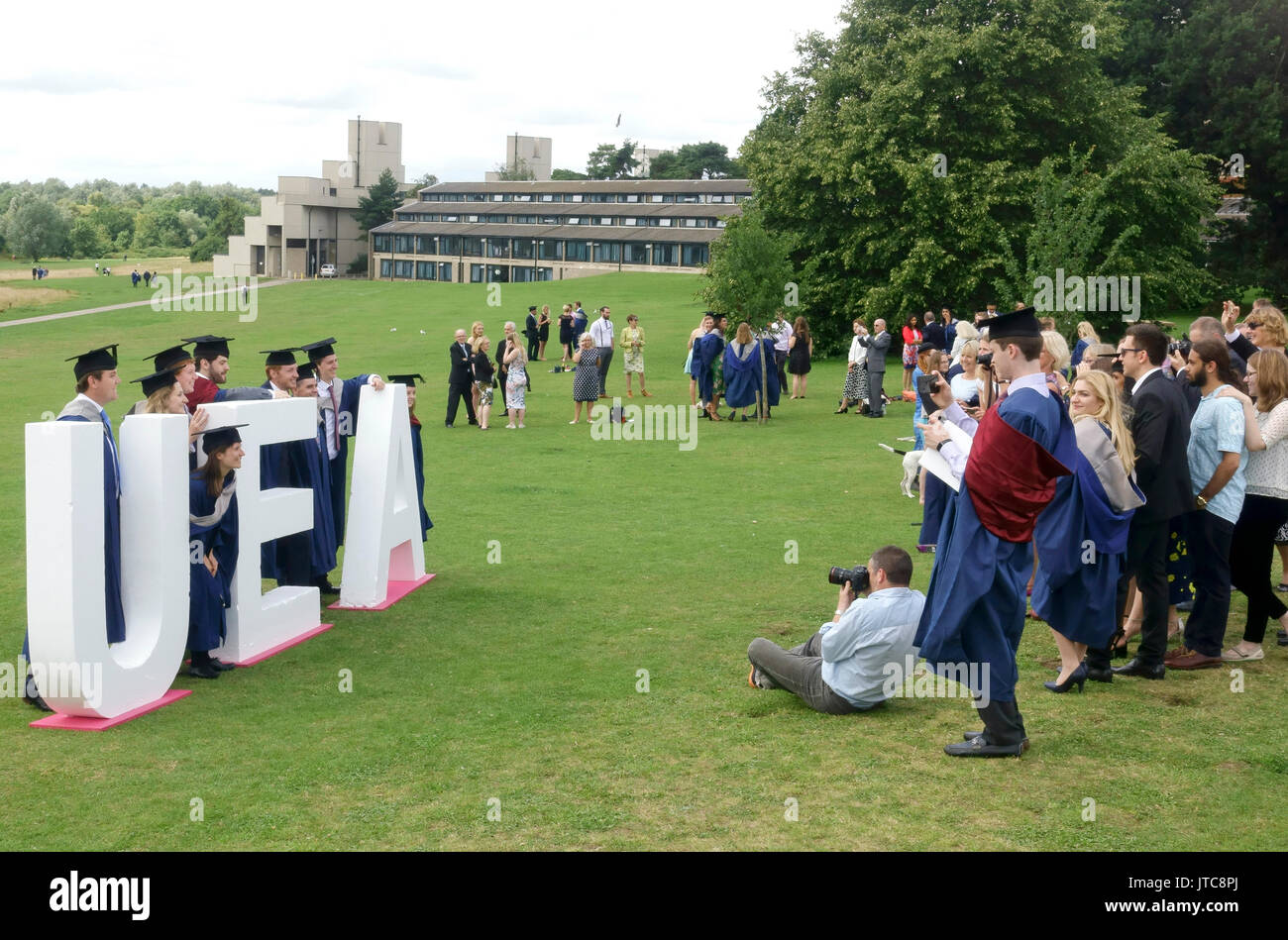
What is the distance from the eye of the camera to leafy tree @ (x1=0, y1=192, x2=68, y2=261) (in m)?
116

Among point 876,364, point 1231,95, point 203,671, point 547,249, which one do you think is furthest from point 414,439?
point 547,249

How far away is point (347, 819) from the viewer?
5.24 metres

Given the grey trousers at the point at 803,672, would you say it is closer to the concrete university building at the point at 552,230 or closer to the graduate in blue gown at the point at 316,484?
the graduate in blue gown at the point at 316,484

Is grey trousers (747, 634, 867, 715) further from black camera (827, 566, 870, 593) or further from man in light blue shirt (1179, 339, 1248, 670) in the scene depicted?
man in light blue shirt (1179, 339, 1248, 670)

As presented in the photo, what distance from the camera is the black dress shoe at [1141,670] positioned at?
24.5 feet

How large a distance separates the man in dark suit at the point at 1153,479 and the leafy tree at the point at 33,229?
126 metres

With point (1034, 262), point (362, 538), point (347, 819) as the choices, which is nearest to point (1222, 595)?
point (347, 819)

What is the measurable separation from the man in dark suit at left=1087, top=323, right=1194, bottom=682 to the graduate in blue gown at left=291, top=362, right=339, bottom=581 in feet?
20.0

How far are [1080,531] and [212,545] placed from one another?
577cm

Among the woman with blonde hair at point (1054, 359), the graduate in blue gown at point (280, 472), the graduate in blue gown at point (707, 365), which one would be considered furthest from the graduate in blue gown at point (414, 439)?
the graduate in blue gown at point (707, 365)

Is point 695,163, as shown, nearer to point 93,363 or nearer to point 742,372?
point 742,372

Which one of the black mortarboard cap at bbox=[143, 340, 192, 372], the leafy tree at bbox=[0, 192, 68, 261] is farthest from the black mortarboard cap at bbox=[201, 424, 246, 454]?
the leafy tree at bbox=[0, 192, 68, 261]
